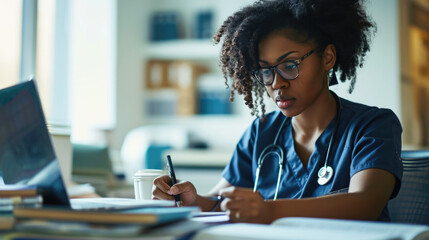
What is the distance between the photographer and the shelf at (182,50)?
5.07 meters

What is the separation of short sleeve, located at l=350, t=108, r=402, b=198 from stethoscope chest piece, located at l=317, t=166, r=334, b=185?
0.08 m

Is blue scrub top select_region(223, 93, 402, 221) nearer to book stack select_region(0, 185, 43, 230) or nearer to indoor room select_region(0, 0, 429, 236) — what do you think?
book stack select_region(0, 185, 43, 230)

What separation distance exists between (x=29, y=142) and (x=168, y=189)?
1.45ft

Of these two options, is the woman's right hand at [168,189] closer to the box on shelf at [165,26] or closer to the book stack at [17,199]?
the book stack at [17,199]

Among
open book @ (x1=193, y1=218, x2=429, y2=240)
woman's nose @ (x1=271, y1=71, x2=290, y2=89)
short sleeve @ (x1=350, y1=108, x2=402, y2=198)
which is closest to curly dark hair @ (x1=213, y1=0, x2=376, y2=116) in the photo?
woman's nose @ (x1=271, y1=71, x2=290, y2=89)

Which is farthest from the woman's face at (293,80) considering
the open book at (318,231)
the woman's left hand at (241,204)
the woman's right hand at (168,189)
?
the open book at (318,231)

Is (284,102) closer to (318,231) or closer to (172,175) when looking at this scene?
(172,175)

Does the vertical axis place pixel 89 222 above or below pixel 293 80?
below

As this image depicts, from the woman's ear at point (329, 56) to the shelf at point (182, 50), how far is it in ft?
11.9

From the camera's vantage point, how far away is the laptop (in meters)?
0.83

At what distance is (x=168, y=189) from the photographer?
48.4 inches

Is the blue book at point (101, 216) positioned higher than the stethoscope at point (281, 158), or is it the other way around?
the blue book at point (101, 216)

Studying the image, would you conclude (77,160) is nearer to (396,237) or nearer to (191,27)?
(396,237)

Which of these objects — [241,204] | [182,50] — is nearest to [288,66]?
[241,204]
